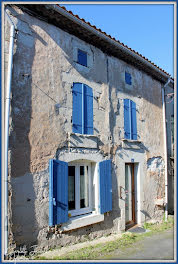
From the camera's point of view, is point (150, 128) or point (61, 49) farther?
point (150, 128)

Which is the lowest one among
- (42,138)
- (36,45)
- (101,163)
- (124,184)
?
(124,184)

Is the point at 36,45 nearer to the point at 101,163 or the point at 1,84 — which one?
the point at 1,84

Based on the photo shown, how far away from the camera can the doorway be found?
734 centimetres

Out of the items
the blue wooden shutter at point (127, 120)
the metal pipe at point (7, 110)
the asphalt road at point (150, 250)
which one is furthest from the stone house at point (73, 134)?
the asphalt road at point (150, 250)

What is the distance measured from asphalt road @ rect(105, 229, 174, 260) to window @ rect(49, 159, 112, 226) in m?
1.11

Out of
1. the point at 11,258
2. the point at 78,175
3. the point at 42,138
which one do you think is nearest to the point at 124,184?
the point at 78,175

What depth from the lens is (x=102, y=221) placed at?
619cm

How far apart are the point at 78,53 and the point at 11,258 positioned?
4.92 m

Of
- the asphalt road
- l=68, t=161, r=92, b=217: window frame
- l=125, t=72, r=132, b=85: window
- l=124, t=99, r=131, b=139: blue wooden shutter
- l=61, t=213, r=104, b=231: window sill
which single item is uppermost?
l=125, t=72, r=132, b=85: window

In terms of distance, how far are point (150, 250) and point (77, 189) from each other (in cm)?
222

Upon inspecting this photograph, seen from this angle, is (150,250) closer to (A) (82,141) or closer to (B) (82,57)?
(A) (82,141)

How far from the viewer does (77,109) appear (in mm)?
5891

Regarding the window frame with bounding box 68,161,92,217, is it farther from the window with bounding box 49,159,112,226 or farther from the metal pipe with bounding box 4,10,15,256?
the metal pipe with bounding box 4,10,15,256

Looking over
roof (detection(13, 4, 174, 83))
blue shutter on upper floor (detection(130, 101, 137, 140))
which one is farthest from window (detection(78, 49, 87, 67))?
blue shutter on upper floor (detection(130, 101, 137, 140))
